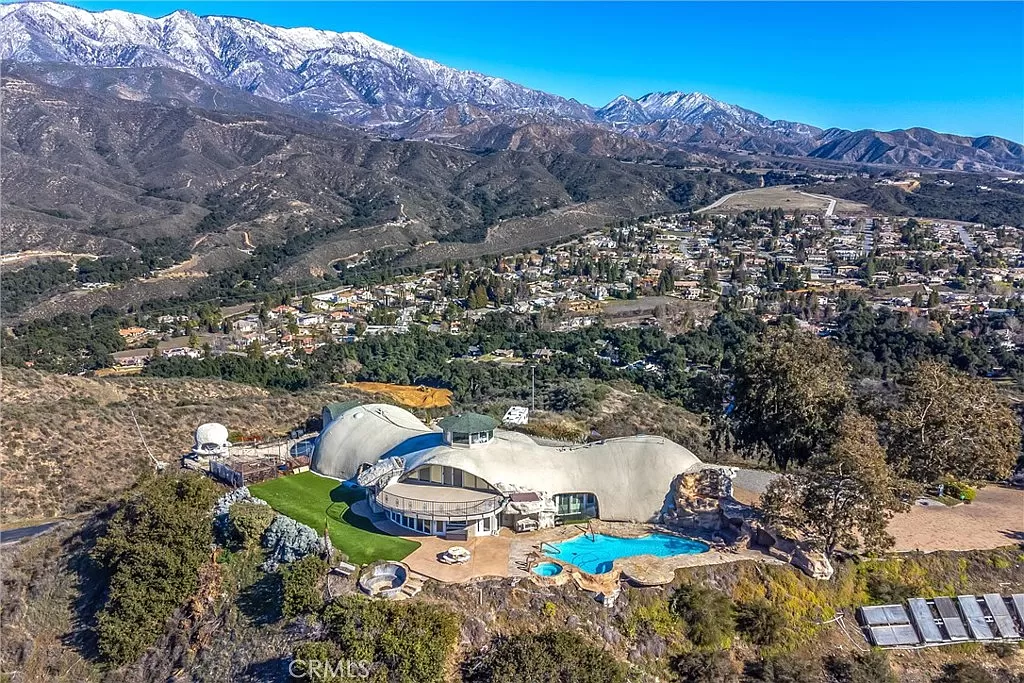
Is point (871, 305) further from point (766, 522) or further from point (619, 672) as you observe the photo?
point (619, 672)

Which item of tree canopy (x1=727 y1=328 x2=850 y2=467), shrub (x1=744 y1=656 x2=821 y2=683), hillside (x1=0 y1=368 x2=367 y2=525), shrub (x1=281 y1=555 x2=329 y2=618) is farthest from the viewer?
hillside (x1=0 y1=368 x2=367 y2=525)

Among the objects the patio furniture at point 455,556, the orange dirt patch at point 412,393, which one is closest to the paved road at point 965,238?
the orange dirt patch at point 412,393

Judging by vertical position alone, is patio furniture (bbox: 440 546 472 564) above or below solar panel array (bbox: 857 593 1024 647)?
above

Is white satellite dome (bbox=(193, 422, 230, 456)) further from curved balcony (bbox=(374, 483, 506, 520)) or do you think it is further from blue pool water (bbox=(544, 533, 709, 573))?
blue pool water (bbox=(544, 533, 709, 573))

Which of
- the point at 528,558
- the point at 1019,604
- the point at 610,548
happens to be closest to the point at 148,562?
the point at 528,558

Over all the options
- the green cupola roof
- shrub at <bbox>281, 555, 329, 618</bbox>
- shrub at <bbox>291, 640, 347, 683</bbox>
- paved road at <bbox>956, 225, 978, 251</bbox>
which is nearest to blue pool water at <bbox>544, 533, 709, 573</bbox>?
the green cupola roof

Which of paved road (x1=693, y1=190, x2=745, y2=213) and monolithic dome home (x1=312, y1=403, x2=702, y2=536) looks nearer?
monolithic dome home (x1=312, y1=403, x2=702, y2=536)

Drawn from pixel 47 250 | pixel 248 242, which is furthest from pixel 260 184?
pixel 47 250
